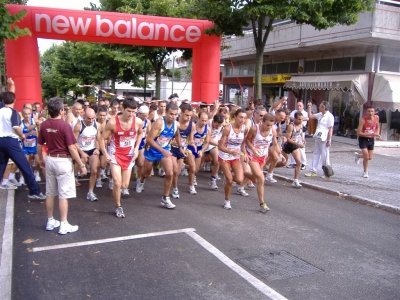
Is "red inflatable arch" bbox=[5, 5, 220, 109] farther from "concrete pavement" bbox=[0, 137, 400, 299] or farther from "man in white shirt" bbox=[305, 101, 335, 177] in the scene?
"concrete pavement" bbox=[0, 137, 400, 299]

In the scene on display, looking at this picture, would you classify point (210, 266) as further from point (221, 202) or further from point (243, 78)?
point (243, 78)

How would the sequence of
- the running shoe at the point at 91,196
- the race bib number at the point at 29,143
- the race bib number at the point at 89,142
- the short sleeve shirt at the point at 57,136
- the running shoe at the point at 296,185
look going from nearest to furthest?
the short sleeve shirt at the point at 57,136, the running shoe at the point at 91,196, the race bib number at the point at 89,142, the race bib number at the point at 29,143, the running shoe at the point at 296,185

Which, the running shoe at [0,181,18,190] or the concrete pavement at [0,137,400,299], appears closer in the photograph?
the concrete pavement at [0,137,400,299]

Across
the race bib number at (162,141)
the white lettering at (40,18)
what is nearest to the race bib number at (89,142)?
the race bib number at (162,141)

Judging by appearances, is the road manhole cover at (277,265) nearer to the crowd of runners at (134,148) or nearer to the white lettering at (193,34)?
the crowd of runners at (134,148)

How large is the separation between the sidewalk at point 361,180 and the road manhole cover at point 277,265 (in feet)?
11.2

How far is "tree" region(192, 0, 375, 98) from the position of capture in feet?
38.9

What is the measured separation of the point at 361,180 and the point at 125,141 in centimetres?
625

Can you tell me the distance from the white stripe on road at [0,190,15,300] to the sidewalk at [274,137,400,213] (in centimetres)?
616

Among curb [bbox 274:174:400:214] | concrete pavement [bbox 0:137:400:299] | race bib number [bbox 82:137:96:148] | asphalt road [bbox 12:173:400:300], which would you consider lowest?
asphalt road [bbox 12:173:400:300]

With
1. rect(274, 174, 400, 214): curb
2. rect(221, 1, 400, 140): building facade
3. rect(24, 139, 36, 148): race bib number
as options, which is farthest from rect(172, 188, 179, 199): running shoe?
rect(221, 1, 400, 140): building facade

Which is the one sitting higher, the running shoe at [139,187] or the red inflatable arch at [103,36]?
the red inflatable arch at [103,36]

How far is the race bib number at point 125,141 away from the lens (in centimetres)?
628

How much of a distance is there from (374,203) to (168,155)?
4086mm
